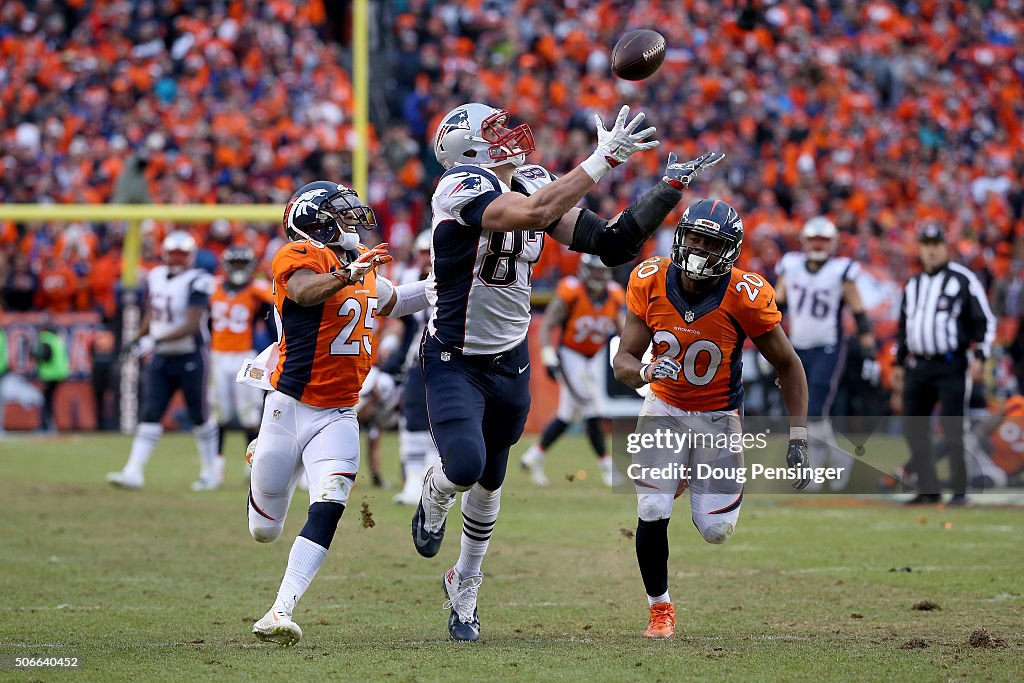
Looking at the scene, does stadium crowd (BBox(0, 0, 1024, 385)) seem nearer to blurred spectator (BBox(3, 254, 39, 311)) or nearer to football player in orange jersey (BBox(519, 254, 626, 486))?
blurred spectator (BBox(3, 254, 39, 311))

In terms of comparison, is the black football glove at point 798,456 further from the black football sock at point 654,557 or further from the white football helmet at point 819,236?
the white football helmet at point 819,236

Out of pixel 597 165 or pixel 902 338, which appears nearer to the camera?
pixel 597 165

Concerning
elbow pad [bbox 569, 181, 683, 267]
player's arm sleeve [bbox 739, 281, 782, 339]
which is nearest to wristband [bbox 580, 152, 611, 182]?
elbow pad [bbox 569, 181, 683, 267]

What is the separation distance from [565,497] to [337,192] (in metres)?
5.56

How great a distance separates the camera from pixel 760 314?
227 inches

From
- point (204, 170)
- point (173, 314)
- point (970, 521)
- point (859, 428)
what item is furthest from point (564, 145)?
point (970, 521)

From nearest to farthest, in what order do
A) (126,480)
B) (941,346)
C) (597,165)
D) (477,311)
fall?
(597,165) → (477,311) → (941,346) → (126,480)

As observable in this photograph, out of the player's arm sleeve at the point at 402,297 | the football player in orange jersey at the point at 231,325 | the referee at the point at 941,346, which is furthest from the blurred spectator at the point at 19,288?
the player's arm sleeve at the point at 402,297

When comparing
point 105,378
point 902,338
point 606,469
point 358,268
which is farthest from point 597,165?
point 105,378

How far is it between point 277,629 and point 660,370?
5.62 feet

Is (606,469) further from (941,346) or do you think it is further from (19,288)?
(19,288)

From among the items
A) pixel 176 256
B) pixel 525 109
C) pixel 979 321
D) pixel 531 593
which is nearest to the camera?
pixel 531 593

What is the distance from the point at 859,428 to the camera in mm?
13766

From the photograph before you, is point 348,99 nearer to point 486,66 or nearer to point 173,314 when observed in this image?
point 486,66
